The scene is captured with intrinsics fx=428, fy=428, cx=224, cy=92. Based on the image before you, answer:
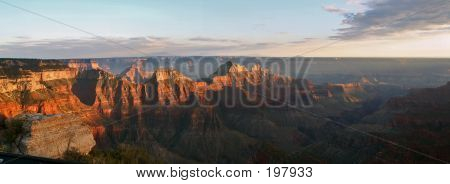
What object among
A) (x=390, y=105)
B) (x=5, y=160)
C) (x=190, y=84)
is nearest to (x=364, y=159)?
(x=5, y=160)

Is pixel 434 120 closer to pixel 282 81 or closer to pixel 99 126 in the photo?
pixel 99 126

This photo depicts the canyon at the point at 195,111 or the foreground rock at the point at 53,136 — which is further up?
the foreground rock at the point at 53,136

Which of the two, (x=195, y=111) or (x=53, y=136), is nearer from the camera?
(x=53, y=136)

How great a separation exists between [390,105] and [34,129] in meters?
101

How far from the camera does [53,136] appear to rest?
2822 centimetres

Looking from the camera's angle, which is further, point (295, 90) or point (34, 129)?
point (295, 90)

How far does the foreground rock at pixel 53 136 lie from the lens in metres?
27.0

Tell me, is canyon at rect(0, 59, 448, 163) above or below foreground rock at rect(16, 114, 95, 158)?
below

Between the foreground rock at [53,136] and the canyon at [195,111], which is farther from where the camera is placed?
the canyon at [195,111]

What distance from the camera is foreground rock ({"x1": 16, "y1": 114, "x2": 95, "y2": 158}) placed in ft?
88.7

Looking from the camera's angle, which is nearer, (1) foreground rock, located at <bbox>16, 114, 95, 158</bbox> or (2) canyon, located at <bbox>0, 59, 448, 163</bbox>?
(1) foreground rock, located at <bbox>16, 114, 95, 158</bbox>

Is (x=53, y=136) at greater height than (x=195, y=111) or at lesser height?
greater

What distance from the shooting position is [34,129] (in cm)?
2753

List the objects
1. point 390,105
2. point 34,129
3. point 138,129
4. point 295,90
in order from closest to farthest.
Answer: point 34,129 → point 138,129 → point 390,105 → point 295,90
